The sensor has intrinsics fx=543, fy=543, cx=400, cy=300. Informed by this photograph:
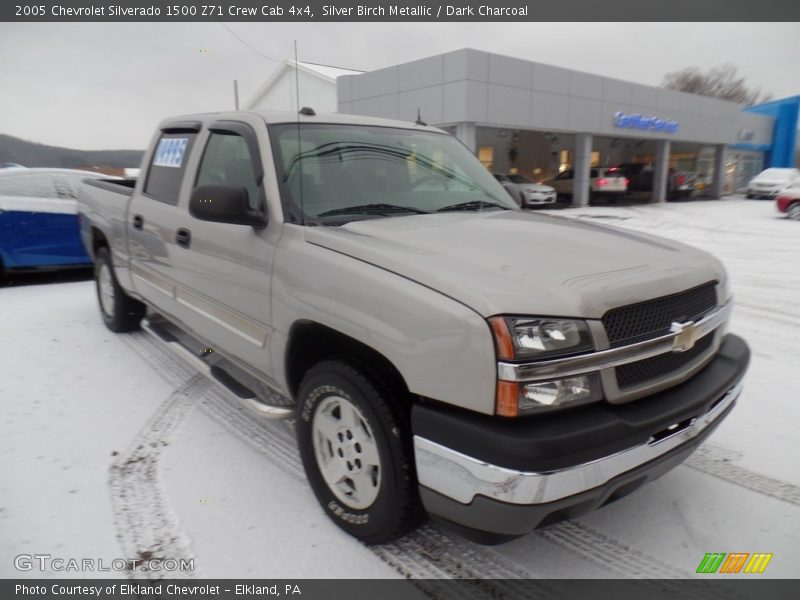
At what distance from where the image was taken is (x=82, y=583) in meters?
2.19

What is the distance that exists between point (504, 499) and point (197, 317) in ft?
7.88

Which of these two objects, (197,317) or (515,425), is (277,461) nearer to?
(197,317)

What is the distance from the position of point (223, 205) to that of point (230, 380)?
113 cm

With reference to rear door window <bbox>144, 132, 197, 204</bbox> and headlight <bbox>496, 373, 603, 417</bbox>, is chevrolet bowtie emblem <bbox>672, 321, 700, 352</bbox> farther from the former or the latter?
rear door window <bbox>144, 132, 197, 204</bbox>

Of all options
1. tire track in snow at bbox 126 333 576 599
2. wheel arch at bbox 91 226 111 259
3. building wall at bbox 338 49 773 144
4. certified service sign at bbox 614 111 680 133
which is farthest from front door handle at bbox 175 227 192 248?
certified service sign at bbox 614 111 680 133

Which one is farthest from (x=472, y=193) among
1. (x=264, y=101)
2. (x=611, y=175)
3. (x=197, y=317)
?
(x=264, y=101)

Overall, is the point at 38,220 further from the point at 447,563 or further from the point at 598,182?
the point at 598,182

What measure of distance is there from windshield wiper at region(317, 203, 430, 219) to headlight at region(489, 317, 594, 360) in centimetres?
124

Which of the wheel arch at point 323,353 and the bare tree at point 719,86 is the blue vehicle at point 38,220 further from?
the bare tree at point 719,86

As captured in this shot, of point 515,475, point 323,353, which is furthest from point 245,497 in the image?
point 515,475

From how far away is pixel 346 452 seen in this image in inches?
93.6

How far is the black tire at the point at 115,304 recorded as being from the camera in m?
5.15

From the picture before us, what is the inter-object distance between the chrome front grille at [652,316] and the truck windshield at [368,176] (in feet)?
4.29

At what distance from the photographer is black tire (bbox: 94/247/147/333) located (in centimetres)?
515
